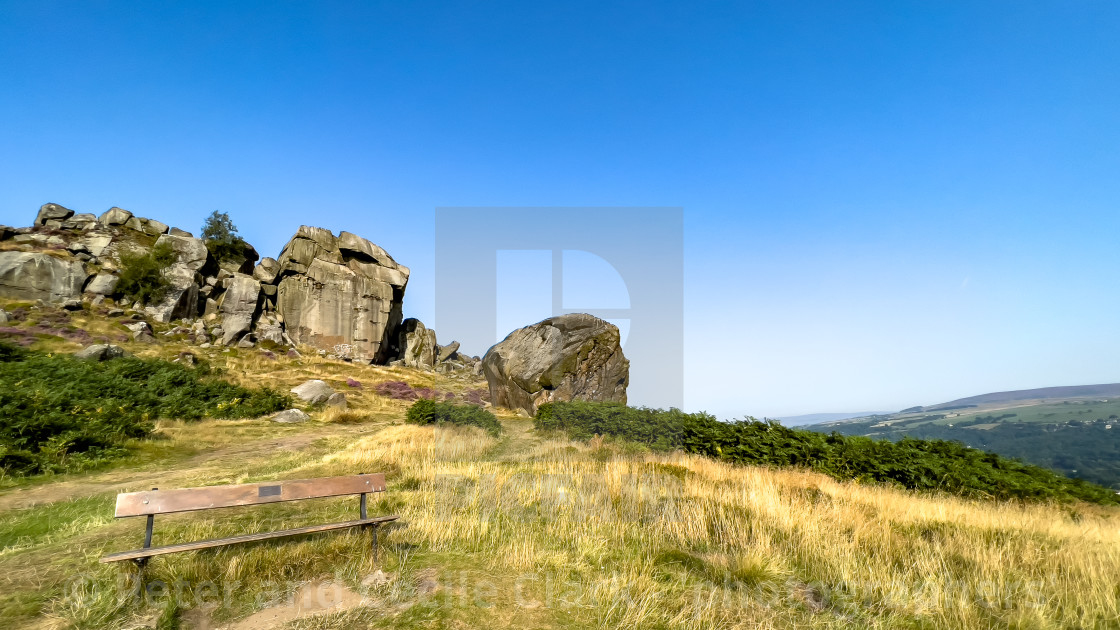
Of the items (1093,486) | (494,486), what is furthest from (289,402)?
(1093,486)

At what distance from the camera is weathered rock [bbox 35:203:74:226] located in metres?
42.0

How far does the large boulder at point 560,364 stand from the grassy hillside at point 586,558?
11171 mm

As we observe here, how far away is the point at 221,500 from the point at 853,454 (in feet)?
39.7

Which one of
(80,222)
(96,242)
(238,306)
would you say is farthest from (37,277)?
(80,222)

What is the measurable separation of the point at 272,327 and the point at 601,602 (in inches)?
1758

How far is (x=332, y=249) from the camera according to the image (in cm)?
4731

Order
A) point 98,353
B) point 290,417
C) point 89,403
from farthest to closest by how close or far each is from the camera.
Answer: point 98,353 < point 290,417 < point 89,403

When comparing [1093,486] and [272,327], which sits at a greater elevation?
[272,327]

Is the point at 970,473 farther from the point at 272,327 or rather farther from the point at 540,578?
the point at 272,327

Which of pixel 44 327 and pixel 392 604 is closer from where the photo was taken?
pixel 392 604

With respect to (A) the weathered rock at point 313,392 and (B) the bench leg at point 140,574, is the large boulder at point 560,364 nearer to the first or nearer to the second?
(A) the weathered rock at point 313,392

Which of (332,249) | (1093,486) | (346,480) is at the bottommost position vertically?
(1093,486)

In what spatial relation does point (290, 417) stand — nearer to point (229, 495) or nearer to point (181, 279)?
point (229, 495)

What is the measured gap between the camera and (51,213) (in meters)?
42.2
